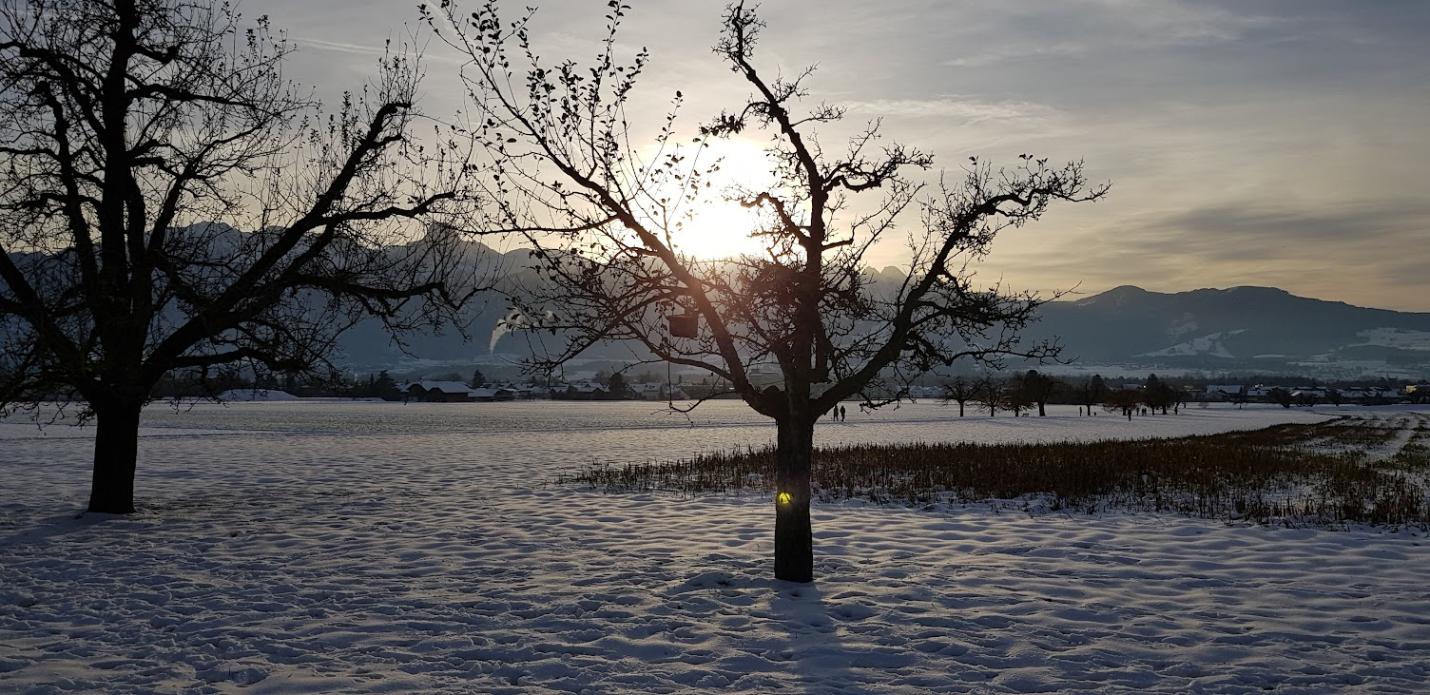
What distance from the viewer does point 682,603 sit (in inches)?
336

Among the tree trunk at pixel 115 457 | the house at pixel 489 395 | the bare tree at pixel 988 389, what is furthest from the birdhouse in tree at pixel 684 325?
the house at pixel 489 395

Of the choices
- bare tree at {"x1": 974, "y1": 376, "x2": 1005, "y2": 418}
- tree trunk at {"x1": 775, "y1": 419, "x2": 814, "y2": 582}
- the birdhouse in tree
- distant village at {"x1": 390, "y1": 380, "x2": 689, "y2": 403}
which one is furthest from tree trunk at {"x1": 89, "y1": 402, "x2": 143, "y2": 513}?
distant village at {"x1": 390, "y1": 380, "x2": 689, "y2": 403}

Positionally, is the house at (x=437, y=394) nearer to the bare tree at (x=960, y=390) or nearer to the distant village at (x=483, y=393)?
the distant village at (x=483, y=393)

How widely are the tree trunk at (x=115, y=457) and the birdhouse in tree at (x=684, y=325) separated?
9.62 meters

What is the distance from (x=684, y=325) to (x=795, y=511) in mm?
2417

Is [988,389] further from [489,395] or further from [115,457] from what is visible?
[489,395]

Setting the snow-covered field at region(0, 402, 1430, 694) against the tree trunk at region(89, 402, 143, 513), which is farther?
the tree trunk at region(89, 402, 143, 513)

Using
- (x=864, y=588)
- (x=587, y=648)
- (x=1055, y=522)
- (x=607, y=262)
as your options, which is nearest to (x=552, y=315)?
(x=607, y=262)

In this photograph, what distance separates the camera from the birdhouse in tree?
9031 millimetres

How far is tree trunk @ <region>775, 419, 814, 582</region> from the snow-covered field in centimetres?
30

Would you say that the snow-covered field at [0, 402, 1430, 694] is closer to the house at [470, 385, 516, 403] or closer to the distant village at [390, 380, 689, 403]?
the distant village at [390, 380, 689, 403]

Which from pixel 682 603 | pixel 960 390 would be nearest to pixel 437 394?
pixel 960 390

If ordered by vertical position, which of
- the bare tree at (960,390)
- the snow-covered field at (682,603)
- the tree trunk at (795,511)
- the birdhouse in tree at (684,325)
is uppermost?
the birdhouse in tree at (684,325)

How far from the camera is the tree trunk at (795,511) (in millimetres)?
9445
